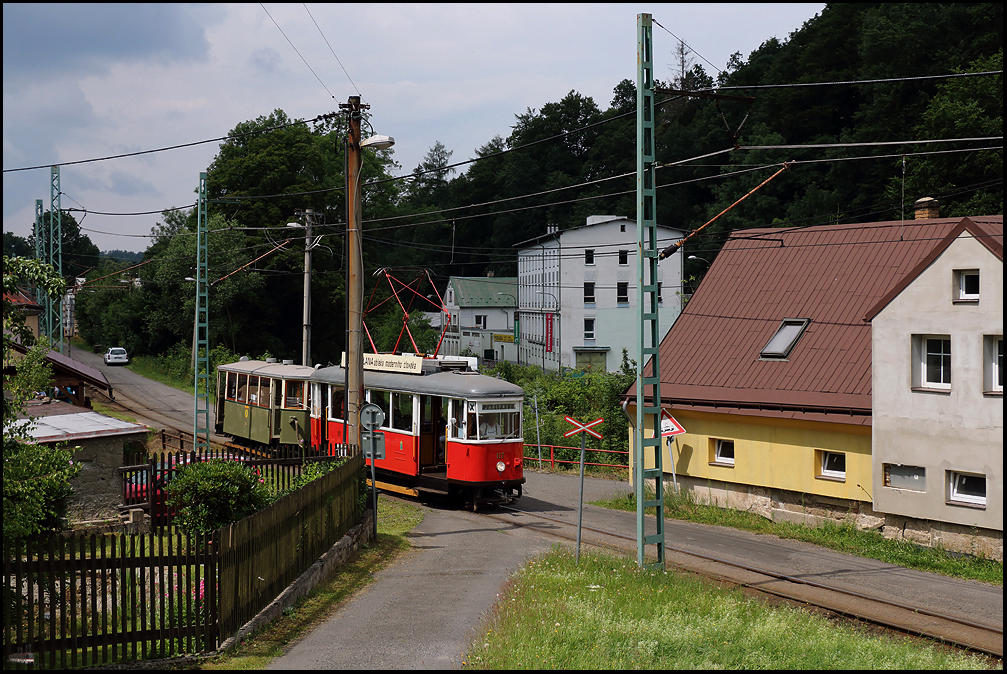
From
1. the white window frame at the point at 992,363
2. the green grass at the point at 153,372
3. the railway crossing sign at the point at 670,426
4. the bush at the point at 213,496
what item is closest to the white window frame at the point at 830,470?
the railway crossing sign at the point at 670,426

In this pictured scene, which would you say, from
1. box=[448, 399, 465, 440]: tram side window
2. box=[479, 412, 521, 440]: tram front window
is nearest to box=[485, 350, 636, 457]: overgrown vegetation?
box=[479, 412, 521, 440]: tram front window

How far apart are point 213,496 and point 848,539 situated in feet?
42.5

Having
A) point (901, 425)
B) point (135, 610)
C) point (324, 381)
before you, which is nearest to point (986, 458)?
point (901, 425)

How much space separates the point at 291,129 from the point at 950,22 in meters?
42.7

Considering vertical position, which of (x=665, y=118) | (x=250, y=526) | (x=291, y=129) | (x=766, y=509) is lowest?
(x=766, y=509)

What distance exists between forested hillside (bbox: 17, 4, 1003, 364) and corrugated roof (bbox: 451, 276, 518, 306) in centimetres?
531

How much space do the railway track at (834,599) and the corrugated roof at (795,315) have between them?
5070 mm

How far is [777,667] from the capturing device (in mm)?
8914

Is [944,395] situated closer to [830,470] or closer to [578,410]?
[830,470]

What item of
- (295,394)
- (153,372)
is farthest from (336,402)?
(153,372)

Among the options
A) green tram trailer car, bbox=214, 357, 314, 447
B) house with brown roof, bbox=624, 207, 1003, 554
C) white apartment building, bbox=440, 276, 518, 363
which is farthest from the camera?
white apartment building, bbox=440, 276, 518, 363

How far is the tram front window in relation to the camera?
796 inches

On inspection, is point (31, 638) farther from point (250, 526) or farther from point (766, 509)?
point (766, 509)

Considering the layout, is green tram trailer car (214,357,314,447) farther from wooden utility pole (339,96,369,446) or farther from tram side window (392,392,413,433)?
wooden utility pole (339,96,369,446)
